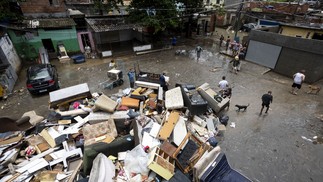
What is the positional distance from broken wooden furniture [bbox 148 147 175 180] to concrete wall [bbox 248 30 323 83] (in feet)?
42.4

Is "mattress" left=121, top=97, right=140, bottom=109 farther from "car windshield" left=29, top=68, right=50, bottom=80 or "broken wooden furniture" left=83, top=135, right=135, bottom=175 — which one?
"car windshield" left=29, top=68, right=50, bottom=80

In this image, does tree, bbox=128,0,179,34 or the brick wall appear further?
tree, bbox=128,0,179,34

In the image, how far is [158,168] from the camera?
517cm

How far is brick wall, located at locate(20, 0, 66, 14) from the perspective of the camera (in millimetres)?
15602

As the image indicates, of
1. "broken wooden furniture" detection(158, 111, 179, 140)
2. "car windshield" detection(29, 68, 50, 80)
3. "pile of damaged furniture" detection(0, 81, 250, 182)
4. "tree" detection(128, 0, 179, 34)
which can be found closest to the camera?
"pile of damaged furniture" detection(0, 81, 250, 182)

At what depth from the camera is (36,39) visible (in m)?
16.2

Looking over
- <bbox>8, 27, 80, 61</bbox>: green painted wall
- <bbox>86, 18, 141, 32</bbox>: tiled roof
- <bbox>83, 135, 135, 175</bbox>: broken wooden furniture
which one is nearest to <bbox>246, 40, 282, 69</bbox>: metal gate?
<bbox>86, 18, 141, 32</bbox>: tiled roof

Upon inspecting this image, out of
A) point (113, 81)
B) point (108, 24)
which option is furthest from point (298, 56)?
point (108, 24)

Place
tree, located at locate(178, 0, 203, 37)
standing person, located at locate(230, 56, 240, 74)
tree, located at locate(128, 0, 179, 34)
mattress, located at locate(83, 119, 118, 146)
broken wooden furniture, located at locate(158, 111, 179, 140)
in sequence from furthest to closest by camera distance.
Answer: tree, located at locate(178, 0, 203, 37), tree, located at locate(128, 0, 179, 34), standing person, located at locate(230, 56, 240, 74), broken wooden furniture, located at locate(158, 111, 179, 140), mattress, located at locate(83, 119, 118, 146)

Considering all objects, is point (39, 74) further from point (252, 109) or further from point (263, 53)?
point (263, 53)

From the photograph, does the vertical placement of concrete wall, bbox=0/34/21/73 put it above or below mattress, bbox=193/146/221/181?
above

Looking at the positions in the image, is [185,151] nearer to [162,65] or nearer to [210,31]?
[162,65]

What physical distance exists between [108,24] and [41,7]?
6287mm

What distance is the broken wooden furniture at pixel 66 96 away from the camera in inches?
343
